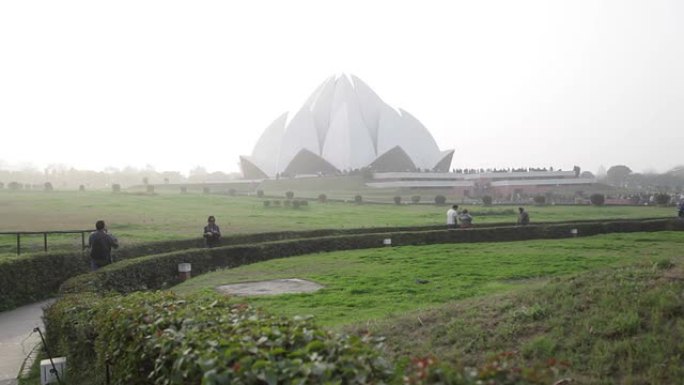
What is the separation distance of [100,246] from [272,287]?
2.45 meters

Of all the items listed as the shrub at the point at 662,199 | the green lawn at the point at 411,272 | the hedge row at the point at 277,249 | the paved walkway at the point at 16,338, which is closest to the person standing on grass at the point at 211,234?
the hedge row at the point at 277,249

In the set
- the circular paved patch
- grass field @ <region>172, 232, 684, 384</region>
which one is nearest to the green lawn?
grass field @ <region>172, 232, 684, 384</region>

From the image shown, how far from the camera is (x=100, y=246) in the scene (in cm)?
816

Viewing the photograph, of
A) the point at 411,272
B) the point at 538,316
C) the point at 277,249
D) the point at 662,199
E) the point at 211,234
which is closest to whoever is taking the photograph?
the point at 538,316

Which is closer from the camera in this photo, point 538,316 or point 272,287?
point 538,316

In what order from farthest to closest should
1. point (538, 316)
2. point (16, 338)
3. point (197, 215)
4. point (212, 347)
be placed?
point (197, 215) < point (16, 338) < point (538, 316) < point (212, 347)

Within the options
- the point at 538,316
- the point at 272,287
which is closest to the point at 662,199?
the point at 272,287

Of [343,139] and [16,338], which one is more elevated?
[343,139]

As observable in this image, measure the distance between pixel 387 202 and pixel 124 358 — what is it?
2752 centimetres

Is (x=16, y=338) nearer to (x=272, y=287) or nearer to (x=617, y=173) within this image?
(x=272, y=287)

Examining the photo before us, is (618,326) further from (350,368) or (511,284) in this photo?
(511,284)

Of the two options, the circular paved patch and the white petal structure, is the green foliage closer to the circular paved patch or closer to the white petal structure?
the circular paved patch

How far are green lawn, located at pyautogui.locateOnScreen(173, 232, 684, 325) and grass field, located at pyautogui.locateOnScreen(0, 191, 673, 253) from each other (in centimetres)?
452

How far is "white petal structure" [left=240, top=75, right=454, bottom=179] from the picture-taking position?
56.9 metres
